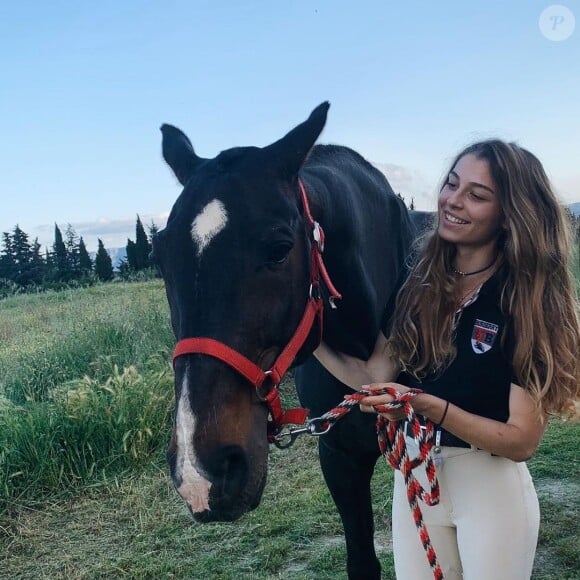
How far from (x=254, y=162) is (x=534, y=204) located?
35.2 inches

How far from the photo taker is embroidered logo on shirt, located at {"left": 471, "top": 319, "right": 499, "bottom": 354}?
5.89ft

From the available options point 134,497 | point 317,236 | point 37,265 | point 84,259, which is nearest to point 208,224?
point 317,236

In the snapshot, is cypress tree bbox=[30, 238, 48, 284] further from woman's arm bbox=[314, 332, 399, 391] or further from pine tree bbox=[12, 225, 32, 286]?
woman's arm bbox=[314, 332, 399, 391]

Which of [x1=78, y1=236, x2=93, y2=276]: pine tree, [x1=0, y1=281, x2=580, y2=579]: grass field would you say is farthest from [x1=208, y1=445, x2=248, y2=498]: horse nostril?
[x1=78, y1=236, x2=93, y2=276]: pine tree

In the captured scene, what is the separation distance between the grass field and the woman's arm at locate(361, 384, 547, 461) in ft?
6.35

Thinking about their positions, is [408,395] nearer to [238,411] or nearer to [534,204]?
[238,411]

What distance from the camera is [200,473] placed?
55.3 inches

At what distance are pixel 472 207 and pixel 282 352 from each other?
77cm

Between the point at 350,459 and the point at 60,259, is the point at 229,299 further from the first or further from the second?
the point at 60,259

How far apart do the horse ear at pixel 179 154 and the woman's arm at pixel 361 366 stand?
2.70 ft

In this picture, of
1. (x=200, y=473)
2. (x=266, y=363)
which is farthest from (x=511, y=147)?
(x=200, y=473)

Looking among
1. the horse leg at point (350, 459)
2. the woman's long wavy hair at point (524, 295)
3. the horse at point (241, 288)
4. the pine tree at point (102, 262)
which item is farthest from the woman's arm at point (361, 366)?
the pine tree at point (102, 262)

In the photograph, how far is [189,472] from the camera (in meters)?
1.40

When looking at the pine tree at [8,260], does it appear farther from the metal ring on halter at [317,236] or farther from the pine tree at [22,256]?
the metal ring on halter at [317,236]
